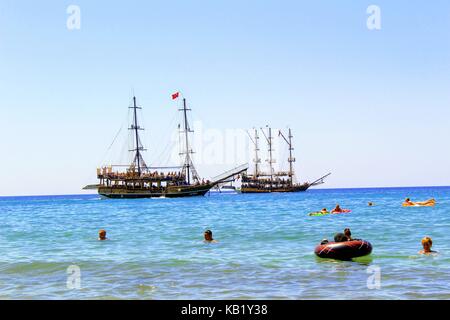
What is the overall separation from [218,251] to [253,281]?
7.63m

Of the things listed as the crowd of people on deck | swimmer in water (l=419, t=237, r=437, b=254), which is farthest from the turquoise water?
the crowd of people on deck

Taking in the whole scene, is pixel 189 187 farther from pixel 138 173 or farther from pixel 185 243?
pixel 185 243

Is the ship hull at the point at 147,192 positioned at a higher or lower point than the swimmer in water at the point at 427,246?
higher

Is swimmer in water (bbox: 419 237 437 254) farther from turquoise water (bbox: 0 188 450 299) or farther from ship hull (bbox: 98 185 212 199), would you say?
ship hull (bbox: 98 185 212 199)

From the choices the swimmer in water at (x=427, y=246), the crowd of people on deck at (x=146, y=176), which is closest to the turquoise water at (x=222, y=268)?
the swimmer in water at (x=427, y=246)

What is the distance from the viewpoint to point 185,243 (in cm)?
2580

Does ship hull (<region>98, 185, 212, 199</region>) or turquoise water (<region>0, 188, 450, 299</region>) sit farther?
ship hull (<region>98, 185, 212, 199</region>)

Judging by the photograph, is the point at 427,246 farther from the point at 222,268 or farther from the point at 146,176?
the point at 146,176

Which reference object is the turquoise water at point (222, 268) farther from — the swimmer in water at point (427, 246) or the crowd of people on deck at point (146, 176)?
the crowd of people on deck at point (146, 176)

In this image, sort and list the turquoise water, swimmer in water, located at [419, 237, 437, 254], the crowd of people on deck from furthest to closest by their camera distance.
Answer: the crowd of people on deck < swimmer in water, located at [419, 237, 437, 254] < the turquoise water

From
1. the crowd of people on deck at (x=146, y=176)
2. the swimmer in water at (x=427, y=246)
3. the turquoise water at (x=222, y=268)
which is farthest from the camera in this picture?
the crowd of people on deck at (x=146, y=176)

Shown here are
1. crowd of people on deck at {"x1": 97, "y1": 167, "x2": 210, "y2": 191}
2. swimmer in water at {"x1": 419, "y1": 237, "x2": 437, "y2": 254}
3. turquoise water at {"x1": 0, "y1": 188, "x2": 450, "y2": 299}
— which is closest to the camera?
turquoise water at {"x1": 0, "y1": 188, "x2": 450, "y2": 299}
